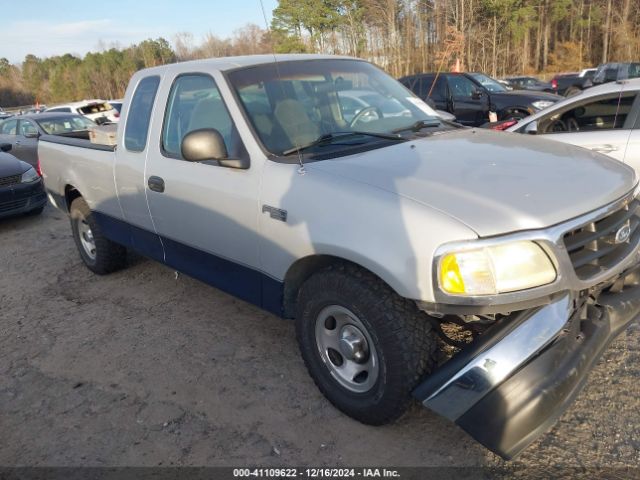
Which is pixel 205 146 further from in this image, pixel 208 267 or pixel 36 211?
pixel 36 211

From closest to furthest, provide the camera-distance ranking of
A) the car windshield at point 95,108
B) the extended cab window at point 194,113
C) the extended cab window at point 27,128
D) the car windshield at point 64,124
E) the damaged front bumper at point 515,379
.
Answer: the damaged front bumper at point 515,379 < the extended cab window at point 194,113 < the extended cab window at point 27,128 < the car windshield at point 64,124 < the car windshield at point 95,108

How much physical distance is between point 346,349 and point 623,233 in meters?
1.55

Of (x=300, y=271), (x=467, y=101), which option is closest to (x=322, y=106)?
(x=300, y=271)

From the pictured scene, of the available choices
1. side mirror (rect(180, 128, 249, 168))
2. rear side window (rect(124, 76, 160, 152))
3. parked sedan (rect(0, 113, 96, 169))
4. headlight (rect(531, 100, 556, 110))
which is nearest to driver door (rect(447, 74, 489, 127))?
headlight (rect(531, 100, 556, 110))

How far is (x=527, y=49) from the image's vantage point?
1901 inches

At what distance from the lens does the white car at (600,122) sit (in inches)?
204

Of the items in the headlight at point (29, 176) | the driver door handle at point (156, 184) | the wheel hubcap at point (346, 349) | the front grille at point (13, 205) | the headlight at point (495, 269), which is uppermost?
the driver door handle at point (156, 184)

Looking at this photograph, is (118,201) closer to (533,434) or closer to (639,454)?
(533,434)

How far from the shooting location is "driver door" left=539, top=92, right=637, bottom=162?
525cm

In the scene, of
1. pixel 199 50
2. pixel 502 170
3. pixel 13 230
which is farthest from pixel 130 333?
pixel 13 230

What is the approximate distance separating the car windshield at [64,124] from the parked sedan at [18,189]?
3.55 m

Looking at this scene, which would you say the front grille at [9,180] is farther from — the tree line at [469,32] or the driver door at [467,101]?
the driver door at [467,101]

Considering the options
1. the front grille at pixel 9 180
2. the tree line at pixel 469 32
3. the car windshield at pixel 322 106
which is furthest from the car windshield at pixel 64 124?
the car windshield at pixel 322 106

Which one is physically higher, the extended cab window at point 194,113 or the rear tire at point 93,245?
the extended cab window at point 194,113
